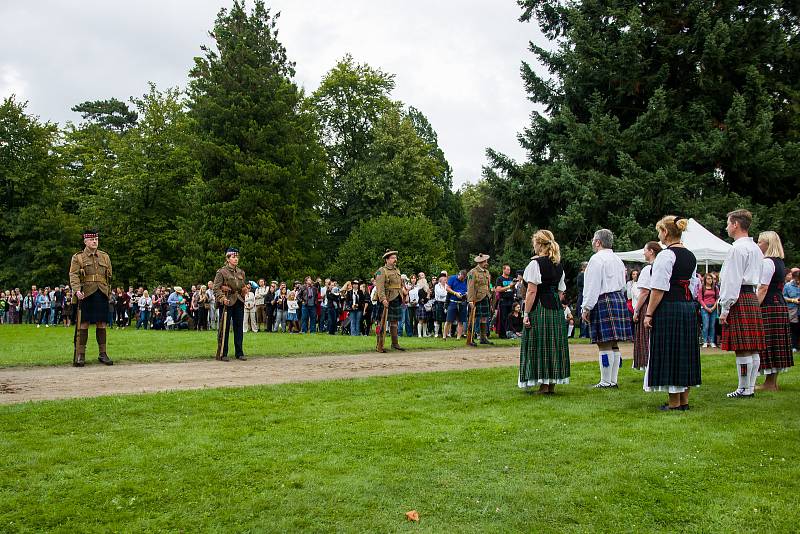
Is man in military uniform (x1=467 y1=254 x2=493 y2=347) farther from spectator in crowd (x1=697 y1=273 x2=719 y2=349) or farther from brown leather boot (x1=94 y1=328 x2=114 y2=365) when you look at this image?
brown leather boot (x1=94 y1=328 x2=114 y2=365)

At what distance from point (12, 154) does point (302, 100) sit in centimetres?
2112

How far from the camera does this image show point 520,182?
29141 mm

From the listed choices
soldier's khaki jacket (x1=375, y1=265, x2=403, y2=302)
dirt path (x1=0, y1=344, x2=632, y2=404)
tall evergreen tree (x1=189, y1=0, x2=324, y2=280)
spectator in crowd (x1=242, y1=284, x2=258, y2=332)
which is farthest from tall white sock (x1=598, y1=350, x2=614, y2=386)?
tall evergreen tree (x1=189, y1=0, x2=324, y2=280)

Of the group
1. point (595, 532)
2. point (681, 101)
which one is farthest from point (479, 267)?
point (681, 101)

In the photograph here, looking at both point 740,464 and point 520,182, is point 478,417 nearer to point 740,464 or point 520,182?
point 740,464

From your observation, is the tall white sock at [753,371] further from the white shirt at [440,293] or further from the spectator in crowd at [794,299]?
the white shirt at [440,293]

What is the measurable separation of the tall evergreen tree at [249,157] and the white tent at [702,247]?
24594 mm

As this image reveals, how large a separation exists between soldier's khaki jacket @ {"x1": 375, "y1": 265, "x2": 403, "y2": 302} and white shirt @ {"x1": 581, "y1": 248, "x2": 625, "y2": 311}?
7.45 m

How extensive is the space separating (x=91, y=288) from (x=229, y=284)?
8.16 ft

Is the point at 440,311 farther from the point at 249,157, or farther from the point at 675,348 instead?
the point at 249,157

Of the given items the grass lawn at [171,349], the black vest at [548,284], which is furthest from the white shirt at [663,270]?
the grass lawn at [171,349]

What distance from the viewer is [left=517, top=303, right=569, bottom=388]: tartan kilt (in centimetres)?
876

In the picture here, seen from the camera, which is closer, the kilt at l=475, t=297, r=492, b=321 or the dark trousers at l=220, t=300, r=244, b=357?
the dark trousers at l=220, t=300, r=244, b=357

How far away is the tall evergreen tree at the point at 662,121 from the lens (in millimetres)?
26141
